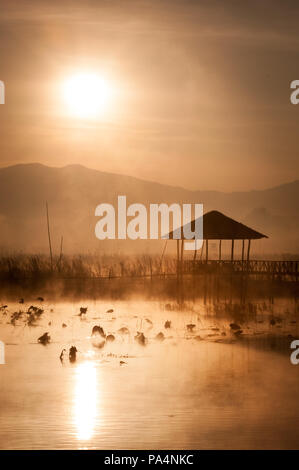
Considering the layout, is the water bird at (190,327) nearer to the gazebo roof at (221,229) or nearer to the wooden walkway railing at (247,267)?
the gazebo roof at (221,229)

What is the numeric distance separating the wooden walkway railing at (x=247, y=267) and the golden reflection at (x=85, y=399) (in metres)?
15.1

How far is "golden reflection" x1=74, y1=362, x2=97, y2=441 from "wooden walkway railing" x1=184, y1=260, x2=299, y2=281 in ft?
49.5

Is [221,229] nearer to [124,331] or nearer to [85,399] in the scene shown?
[124,331]

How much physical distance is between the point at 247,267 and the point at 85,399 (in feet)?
59.0

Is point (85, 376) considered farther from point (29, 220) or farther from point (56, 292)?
point (29, 220)

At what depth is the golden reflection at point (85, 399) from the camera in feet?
36.3

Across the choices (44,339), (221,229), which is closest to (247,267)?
(221,229)

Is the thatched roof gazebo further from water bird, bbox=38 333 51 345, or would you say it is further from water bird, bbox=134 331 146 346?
water bird, bbox=38 333 51 345

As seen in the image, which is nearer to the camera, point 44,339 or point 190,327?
point 44,339

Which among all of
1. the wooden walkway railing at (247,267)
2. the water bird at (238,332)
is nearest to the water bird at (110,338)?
the water bird at (238,332)

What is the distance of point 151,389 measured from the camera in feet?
44.1

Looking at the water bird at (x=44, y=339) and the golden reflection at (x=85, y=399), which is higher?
the water bird at (x=44, y=339)

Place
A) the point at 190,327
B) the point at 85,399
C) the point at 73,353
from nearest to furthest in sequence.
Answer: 1. the point at 85,399
2. the point at 73,353
3. the point at 190,327
